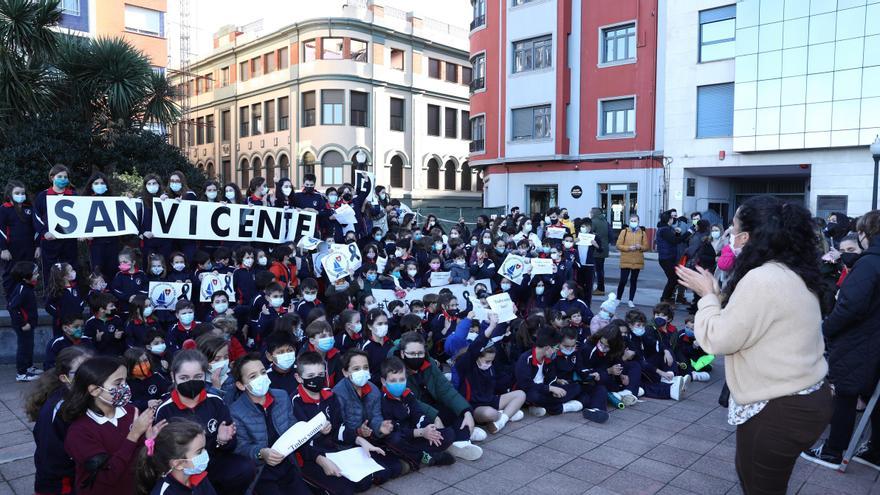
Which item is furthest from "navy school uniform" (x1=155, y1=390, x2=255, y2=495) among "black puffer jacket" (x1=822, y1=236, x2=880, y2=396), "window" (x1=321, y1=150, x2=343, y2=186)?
"window" (x1=321, y1=150, x2=343, y2=186)

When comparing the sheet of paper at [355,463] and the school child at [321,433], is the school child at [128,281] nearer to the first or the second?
the school child at [321,433]

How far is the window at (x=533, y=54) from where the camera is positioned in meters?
27.3

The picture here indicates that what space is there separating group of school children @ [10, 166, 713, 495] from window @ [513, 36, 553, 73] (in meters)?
17.6

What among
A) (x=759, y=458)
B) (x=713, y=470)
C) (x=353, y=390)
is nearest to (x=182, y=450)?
(x=353, y=390)

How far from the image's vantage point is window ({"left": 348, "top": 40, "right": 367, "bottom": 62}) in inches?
1405

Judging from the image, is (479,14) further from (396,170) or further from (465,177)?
(465,177)

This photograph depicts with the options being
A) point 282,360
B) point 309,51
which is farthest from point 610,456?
point 309,51

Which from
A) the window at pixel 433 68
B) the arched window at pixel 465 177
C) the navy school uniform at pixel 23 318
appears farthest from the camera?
the arched window at pixel 465 177

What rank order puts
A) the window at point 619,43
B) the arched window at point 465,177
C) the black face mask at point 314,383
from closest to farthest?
1. the black face mask at point 314,383
2. the window at point 619,43
3. the arched window at point 465,177

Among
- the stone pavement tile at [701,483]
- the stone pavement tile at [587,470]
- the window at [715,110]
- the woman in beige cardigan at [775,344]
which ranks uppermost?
the window at [715,110]

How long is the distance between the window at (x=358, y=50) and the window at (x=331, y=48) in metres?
0.65

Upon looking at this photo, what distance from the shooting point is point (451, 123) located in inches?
1591

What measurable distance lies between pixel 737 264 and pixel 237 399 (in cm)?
356

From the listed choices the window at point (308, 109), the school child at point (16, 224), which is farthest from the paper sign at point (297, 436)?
the window at point (308, 109)
